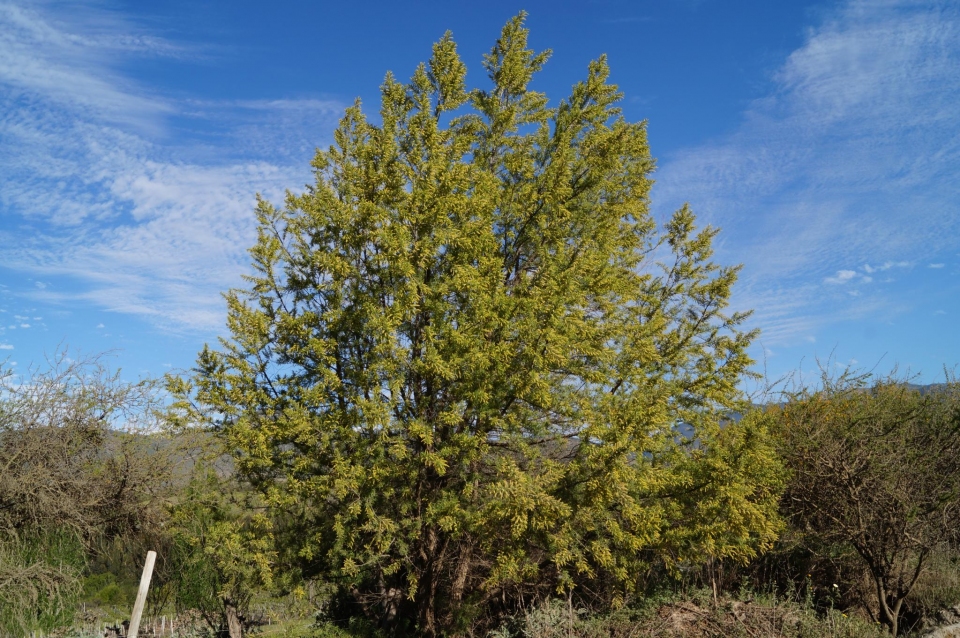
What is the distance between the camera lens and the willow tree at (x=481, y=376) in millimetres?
8602

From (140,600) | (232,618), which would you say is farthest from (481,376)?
(232,618)

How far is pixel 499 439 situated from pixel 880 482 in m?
6.87

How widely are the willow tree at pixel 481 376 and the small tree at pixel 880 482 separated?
1.66 metres

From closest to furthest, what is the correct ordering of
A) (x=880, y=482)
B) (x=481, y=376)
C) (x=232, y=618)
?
1. (x=481, y=376)
2. (x=880, y=482)
3. (x=232, y=618)

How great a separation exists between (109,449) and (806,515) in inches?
561

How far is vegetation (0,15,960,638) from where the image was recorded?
877cm

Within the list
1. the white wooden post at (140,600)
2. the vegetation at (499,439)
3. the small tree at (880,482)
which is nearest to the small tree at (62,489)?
the vegetation at (499,439)


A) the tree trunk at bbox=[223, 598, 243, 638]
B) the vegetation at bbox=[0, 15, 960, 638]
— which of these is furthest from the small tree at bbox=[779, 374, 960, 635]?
the tree trunk at bbox=[223, 598, 243, 638]

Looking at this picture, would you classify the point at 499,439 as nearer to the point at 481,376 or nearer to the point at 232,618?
the point at 481,376

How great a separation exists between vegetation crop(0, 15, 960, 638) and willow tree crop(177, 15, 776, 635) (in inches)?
2.2

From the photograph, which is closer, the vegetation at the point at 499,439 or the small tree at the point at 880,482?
the vegetation at the point at 499,439

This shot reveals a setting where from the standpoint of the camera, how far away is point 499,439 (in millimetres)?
10039

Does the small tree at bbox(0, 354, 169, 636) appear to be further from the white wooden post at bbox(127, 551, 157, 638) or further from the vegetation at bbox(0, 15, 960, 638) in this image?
the white wooden post at bbox(127, 551, 157, 638)

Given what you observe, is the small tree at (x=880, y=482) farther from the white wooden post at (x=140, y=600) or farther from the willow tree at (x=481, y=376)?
the white wooden post at (x=140, y=600)
